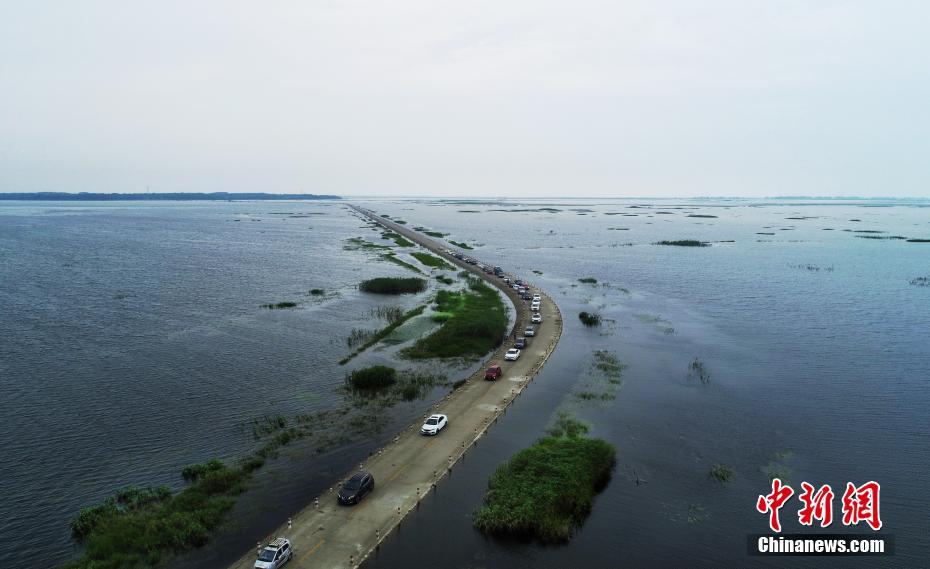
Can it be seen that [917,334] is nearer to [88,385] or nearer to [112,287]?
[88,385]

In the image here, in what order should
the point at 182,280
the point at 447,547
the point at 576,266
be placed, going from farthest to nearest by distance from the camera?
the point at 576,266 < the point at 182,280 < the point at 447,547

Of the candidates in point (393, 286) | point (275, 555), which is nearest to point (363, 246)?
point (393, 286)

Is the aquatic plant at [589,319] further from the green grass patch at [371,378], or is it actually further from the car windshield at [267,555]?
the car windshield at [267,555]

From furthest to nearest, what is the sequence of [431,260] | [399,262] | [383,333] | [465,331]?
[431,260] < [399,262] < [383,333] < [465,331]

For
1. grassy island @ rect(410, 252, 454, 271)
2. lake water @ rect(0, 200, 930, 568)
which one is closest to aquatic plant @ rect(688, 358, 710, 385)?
lake water @ rect(0, 200, 930, 568)

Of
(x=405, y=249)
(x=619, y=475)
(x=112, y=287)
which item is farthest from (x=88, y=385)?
(x=405, y=249)

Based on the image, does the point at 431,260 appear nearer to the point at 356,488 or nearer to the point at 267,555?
the point at 356,488

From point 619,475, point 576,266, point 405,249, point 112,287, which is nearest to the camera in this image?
point 619,475

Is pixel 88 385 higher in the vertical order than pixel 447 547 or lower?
higher
